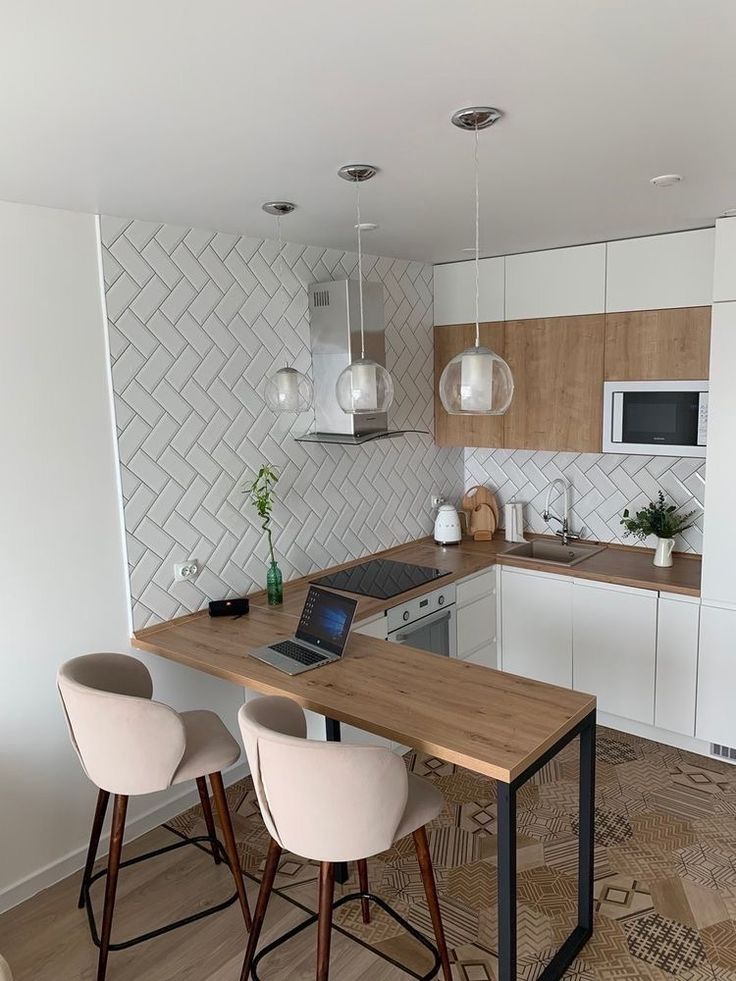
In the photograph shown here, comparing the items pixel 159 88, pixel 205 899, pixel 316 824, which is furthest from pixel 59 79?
pixel 205 899

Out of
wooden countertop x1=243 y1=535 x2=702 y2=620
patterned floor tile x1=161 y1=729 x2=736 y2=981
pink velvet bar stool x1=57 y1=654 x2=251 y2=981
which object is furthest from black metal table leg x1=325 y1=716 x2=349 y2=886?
wooden countertop x1=243 y1=535 x2=702 y2=620

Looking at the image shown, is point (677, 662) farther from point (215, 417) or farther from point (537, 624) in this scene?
point (215, 417)

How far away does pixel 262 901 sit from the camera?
2191mm

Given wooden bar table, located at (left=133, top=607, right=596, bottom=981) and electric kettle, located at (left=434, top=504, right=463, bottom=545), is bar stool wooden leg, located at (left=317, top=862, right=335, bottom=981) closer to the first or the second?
wooden bar table, located at (left=133, top=607, right=596, bottom=981)

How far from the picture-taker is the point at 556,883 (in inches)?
106

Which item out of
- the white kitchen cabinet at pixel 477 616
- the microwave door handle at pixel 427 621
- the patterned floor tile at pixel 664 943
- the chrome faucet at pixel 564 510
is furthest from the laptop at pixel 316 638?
the chrome faucet at pixel 564 510

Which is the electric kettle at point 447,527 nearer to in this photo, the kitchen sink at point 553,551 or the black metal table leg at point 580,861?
the kitchen sink at point 553,551

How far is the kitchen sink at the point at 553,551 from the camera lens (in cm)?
412

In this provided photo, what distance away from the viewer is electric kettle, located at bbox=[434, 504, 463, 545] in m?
4.32

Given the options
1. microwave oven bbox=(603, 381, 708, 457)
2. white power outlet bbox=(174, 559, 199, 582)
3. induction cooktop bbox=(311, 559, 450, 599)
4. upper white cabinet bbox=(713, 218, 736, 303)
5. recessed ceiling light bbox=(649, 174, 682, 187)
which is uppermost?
recessed ceiling light bbox=(649, 174, 682, 187)

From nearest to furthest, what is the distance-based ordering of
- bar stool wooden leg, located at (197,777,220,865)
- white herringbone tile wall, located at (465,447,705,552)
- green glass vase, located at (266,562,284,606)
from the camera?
bar stool wooden leg, located at (197,777,220,865) → green glass vase, located at (266,562,284,606) → white herringbone tile wall, located at (465,447,705,552)

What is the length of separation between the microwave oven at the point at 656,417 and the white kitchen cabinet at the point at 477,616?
3.11ft

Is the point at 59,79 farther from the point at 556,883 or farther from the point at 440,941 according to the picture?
the point at 556,883

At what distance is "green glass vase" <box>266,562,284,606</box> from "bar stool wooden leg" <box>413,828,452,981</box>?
4.66ft
